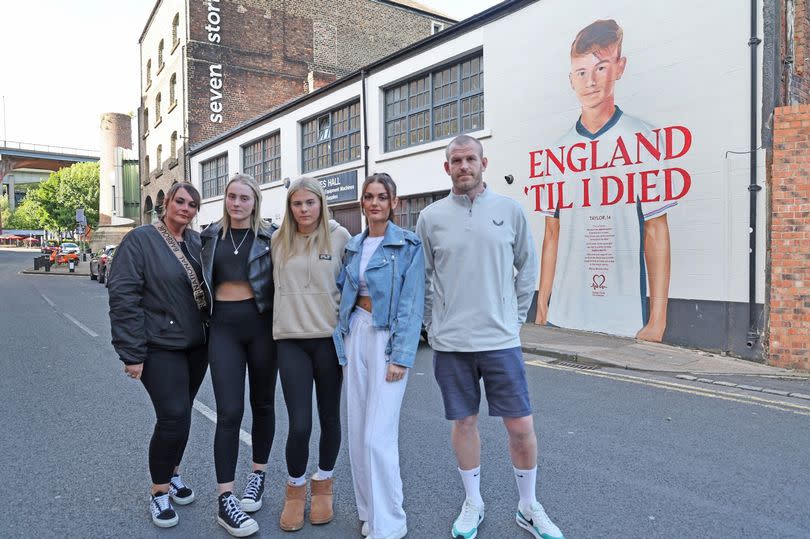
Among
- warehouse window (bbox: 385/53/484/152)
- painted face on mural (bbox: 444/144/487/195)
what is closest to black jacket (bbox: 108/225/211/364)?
Answer: painted face on mural (bbox: 444/144/487/195)

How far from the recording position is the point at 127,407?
18.5ft

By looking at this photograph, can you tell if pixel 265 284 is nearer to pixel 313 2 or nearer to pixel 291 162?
pixel 291 162

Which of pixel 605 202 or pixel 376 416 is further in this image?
pixel 605 202

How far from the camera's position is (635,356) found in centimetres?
826

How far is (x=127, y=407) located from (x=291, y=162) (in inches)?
563

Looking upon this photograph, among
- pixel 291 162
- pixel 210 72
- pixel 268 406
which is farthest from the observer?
pixel 210 72

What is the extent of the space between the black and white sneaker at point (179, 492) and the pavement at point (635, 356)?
5.89 metres

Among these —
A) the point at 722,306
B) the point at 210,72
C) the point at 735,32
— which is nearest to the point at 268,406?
the point at 722,306

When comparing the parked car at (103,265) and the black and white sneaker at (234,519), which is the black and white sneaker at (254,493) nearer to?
the black and white sneaker at (234,519)

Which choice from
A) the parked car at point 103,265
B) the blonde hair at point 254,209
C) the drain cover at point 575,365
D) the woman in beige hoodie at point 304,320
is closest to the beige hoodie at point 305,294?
the woman in beige hoodie at point 304,320

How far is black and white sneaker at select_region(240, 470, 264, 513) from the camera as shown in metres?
3.29

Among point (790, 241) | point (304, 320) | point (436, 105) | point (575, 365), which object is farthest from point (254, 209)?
point (436, 105)

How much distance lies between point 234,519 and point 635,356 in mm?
6576

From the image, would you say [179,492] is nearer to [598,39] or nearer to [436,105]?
[598,39]
